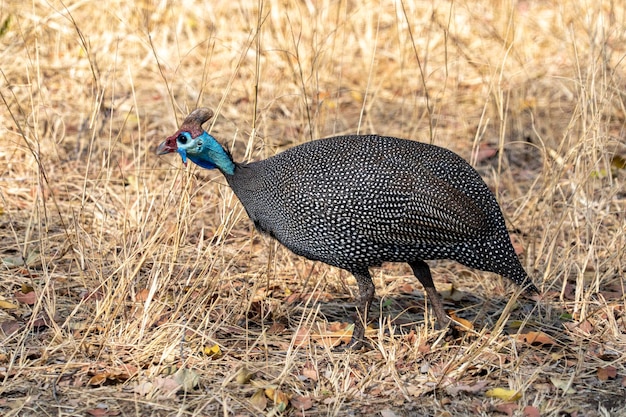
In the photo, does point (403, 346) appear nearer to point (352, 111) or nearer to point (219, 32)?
point (352, 111)

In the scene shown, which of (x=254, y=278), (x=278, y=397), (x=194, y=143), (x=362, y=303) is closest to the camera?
(x=278, y=397)

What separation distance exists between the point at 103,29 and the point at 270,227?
329 cm

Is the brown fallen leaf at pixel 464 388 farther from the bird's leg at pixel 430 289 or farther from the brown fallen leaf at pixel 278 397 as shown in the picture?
the brown fallen leaf at pixel 278 397

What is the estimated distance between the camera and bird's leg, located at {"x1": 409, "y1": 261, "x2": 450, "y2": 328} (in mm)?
3996

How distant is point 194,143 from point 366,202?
0.75m

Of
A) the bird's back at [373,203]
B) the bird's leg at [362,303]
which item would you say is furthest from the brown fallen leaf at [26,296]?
the bird's leg at [362,303]

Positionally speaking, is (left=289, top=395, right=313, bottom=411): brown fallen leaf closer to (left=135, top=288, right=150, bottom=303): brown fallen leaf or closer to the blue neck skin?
(left=135, top=288, right=150, bottom=303): brown fallen leaf

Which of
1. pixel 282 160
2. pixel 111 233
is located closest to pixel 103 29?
pixel 111 233

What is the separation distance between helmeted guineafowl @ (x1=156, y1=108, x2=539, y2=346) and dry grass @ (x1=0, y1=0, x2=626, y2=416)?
0.24 meters

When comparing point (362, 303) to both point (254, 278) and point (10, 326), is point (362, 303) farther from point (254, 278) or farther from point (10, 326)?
point (10, 326)

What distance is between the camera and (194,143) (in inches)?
148

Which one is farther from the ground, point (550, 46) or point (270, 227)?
point (550, 46)

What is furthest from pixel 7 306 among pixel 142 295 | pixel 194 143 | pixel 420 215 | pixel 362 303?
pixel 420 215

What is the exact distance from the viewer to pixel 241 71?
6762 millimetres
